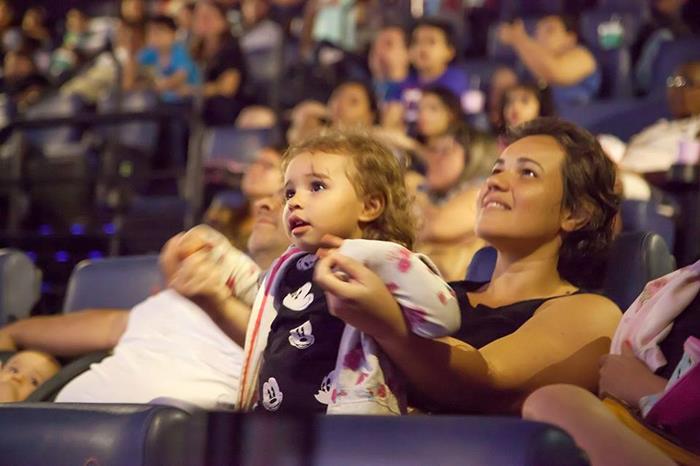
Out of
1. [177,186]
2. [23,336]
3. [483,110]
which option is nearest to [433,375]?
[23,336]

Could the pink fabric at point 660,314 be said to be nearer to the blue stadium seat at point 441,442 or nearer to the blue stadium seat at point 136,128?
the blue stadium seat at point 441,442

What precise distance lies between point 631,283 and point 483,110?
116 inches

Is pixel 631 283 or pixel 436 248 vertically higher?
pixel 631 283

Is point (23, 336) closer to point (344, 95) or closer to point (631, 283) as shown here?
point (631, 283)

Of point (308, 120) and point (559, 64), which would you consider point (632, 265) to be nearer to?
point (308, 120)

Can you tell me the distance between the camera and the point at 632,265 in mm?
1955

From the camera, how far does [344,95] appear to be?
450 centimetres

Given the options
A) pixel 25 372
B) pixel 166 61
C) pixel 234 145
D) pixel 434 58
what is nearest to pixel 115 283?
pixel 25 372

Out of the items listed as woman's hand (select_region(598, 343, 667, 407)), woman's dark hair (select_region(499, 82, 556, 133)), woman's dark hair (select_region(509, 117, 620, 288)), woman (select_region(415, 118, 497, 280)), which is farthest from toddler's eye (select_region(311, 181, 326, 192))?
woman's dark hair (select_region(499, 82, 556, 133))

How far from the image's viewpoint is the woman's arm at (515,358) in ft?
4.82

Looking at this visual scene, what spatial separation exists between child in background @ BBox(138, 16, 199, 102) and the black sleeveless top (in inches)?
168

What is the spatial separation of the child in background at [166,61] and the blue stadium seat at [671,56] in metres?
2.52

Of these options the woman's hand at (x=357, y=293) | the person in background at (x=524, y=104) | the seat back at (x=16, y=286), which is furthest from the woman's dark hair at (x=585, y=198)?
the person in background at (x=524, y=104)

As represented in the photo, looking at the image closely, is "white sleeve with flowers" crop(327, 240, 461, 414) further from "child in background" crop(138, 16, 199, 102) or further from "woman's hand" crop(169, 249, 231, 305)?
"child in background" crop(138, 16, 199, 102)
